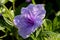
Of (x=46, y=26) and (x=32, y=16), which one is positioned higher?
(x=32, y=16)

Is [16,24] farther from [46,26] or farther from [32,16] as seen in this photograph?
[46,26]

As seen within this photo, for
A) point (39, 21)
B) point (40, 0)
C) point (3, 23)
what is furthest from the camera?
point (40, 0)

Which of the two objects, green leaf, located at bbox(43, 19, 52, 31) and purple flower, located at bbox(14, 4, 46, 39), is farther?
green leaf, located at bbox(43, 19, 52, 31)

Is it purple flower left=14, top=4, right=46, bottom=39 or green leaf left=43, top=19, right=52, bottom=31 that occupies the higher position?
purple flower left=14, top=4, right=46, bottom=39

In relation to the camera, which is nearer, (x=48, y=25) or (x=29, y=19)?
(x=29, y=19)

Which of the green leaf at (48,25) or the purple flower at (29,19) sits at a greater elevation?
the purple flower at (29,19)

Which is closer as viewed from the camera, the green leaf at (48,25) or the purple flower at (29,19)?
the purple flower at (29,19)

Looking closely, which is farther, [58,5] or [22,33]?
→ [58,5]

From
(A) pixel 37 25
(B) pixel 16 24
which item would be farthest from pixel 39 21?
(B) pixel 16 24
